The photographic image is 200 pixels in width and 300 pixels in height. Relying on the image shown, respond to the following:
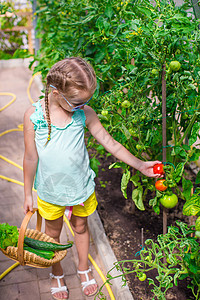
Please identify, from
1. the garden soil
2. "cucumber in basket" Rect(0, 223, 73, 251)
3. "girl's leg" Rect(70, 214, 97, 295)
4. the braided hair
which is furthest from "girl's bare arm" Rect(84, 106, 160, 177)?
the garden soil

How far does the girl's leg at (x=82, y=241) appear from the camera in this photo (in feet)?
7.53

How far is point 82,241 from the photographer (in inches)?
92.6

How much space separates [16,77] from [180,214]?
161 inches

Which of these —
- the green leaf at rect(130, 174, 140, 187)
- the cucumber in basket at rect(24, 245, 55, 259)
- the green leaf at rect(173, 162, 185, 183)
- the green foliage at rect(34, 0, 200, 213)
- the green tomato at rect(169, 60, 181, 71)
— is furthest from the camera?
the green leaf at rect(130, 174, 140, 187)

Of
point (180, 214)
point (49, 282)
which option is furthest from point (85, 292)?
point (180, 214)

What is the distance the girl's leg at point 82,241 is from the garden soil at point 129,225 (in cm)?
25

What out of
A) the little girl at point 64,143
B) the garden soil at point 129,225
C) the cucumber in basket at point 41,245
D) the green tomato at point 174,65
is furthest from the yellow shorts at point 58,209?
the green tomato at point 174,65

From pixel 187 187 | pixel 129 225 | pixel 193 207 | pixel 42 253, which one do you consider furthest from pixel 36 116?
pixel 129 225

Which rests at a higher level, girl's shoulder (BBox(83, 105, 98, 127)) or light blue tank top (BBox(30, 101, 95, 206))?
girl's shoulder (BBox(83, 105, 98, 127))

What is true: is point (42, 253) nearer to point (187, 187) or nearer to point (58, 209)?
point (58, 209)

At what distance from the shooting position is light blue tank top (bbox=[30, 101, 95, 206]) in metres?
1.93

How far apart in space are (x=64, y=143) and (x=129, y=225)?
1126 millimetres

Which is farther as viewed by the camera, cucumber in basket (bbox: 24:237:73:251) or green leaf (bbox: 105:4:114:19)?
green leaf (bbox: 105:4:114:19)

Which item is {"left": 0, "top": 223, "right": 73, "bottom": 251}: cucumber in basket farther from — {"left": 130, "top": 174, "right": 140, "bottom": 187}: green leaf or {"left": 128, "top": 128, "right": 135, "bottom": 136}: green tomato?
{"left": 128, "top": 128, "right": 135, "bottom": 136}: green tomato
